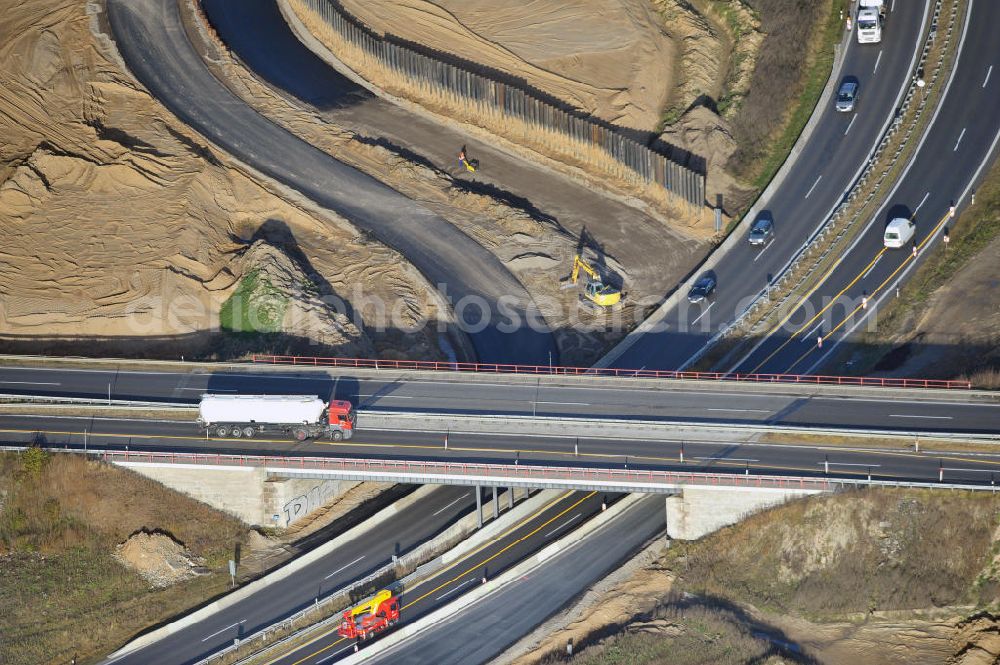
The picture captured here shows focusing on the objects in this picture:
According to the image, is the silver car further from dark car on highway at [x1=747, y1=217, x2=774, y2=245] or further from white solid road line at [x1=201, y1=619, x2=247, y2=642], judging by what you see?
white solid road line at [x1=201, y1=619, x2=247, y2=642]

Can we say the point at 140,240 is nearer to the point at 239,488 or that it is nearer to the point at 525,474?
the point at 239,488

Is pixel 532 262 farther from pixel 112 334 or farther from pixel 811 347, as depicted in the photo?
pixel 112 334

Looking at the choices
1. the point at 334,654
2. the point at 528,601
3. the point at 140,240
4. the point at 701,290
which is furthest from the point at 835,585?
the point at 140,240

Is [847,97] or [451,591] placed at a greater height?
[847,97]

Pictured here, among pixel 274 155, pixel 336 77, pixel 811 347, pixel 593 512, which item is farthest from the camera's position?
pixel 336 77

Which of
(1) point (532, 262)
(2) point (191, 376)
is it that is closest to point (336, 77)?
(1) point (532, 262)
